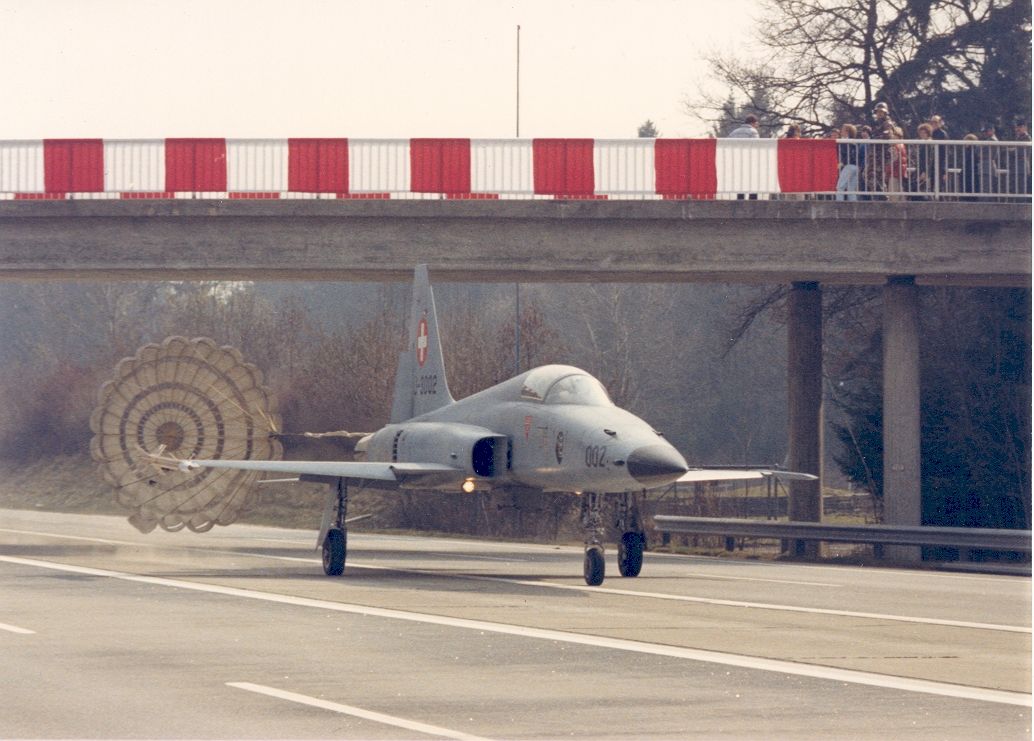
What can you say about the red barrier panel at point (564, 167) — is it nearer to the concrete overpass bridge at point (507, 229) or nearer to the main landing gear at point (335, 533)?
the concrete overpass bridge at point (507, 229)

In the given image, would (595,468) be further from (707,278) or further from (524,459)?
(707,278)

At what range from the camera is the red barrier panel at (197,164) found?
101ft

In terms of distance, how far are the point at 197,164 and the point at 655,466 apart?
560 inches

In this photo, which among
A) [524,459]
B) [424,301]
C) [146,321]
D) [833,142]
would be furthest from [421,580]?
[146,321]

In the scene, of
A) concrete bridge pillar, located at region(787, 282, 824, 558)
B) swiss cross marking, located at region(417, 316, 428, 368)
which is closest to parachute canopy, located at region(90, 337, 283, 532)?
swiss cross marking, located at region(417, 316, 428, 368)

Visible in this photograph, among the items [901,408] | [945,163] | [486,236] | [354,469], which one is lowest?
[354,469]

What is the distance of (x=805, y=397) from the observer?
1426 inches

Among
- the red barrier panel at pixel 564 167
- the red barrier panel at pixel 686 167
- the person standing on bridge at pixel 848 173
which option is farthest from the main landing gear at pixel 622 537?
the person standing on bridge at pixel 848 173

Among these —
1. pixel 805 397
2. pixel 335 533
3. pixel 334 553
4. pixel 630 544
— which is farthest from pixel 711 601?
pixel 805 397

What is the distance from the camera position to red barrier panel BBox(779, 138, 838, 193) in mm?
31031

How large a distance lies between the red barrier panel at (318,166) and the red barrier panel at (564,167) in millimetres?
3466

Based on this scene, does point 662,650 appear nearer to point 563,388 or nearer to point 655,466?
point 655,466

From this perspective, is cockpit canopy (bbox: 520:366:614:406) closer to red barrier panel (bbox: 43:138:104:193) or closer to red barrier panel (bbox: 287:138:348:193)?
red barrier panel (bbox: 287:138:348:193)

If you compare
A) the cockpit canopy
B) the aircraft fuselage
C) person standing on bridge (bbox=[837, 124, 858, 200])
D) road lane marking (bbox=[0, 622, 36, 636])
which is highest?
person standing on bridge (bbox=[837, 124, 858, 200])
